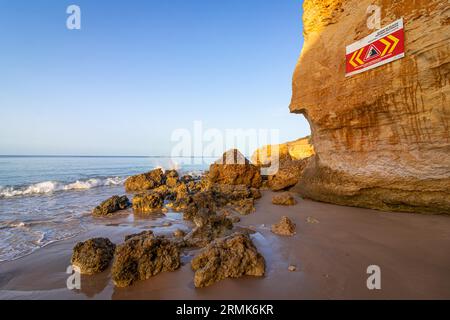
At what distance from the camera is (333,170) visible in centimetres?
712

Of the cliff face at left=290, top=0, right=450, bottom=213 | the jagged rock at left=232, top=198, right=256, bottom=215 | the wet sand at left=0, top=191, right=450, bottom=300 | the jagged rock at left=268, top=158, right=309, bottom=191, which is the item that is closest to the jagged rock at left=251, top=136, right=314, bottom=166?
the jagged rock at left=268, top=158, right=309, bottom=191

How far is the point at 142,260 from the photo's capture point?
318cm

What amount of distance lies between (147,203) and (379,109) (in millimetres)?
8085

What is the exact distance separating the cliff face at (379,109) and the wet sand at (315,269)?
1.05 metres

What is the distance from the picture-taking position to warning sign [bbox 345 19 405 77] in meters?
5.17

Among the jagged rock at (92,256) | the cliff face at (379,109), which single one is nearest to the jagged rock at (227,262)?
the jagged rock at (92,256)

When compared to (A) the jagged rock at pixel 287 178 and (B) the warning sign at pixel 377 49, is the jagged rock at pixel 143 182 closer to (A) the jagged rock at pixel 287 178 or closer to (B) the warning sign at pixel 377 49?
(A) the jagged rock at pixel 287 178

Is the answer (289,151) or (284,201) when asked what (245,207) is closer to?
(284,201)

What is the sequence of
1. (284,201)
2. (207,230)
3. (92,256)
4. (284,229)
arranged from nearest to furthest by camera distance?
(92,256) → (284,229) → (207,230) → (284,201)

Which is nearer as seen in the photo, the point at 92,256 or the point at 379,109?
the point at 92,256

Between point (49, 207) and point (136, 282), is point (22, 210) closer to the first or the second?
point (49, 207)

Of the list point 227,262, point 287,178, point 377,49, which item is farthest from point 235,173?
point 227,262

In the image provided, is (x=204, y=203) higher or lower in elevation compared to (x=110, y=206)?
higher

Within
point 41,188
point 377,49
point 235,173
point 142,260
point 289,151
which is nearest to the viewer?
point 142,260
